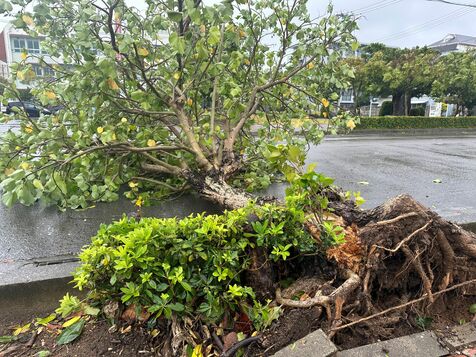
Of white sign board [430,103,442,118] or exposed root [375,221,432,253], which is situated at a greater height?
white sign board [430,103,442,118]

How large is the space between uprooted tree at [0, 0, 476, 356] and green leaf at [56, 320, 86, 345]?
11 centimetres

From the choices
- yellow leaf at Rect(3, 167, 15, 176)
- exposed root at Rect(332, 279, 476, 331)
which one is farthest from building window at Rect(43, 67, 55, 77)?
exposed root at Rect(332, 279, 476, 331)

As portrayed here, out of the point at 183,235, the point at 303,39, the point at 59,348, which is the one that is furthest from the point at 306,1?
the point at 59,348

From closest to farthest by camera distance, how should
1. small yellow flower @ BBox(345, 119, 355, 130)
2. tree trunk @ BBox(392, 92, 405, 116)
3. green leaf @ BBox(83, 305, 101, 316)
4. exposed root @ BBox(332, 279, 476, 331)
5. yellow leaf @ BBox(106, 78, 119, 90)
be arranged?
exposed root @ BBox(332, 279, 476, 331) < green leaf @ BBox(83, 305, 101, 316) < yellow leaf @ BBox(106, 78, 119, 90) < small yellow flower @ BBox(345, 119, 355, 130) < tree trunk @ BBox(392, 92, 405, 116)

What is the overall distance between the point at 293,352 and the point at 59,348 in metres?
1.14

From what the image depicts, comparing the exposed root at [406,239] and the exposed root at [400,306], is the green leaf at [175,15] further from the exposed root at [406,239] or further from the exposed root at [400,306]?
the exposed root at [400,306]

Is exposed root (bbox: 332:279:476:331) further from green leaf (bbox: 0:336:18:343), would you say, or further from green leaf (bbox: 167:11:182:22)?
green leaf (bbox: 167:11:182:22)

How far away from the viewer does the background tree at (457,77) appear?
21336mm

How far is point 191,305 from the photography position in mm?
1708

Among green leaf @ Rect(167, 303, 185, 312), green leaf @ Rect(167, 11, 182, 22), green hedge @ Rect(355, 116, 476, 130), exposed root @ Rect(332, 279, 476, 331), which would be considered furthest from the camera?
green hedge @ Rect(355, 116, 476, 130)

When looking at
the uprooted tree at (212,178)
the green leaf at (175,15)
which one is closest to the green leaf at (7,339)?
the uprooted tree at (212,178)

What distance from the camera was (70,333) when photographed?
1.83 meters

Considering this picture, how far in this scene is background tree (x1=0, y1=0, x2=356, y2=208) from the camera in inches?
115

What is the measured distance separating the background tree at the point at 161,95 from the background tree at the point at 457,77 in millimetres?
20388
